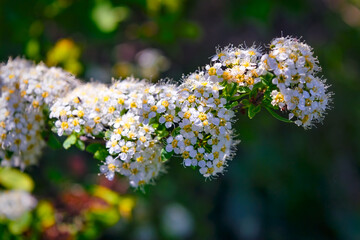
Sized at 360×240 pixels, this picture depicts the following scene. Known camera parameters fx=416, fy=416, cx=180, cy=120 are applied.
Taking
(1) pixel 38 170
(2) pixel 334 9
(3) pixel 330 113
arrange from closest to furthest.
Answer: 1. (1) pixel 38 170
2. (3) pixel 330 113
3. (2) pixel 334 9

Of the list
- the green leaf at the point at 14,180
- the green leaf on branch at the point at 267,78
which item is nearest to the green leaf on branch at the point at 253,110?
the green leaf on branch at the point at 267,78

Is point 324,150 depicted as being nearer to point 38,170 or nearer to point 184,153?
point 38,170

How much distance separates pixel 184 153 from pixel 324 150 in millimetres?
3521

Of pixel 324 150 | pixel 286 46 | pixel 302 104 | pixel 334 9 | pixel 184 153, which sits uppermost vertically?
pixel 334 9

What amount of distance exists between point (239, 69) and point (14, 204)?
1.81m

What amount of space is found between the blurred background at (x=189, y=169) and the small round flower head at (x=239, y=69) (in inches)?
58.5

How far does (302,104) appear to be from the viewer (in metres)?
1.51

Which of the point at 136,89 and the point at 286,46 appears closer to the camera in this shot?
the point at 286,46

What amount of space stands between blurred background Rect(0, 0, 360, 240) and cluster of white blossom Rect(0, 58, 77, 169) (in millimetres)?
1079

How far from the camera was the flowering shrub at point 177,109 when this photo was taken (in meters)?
1.53

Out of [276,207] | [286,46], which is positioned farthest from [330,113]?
[286,46]

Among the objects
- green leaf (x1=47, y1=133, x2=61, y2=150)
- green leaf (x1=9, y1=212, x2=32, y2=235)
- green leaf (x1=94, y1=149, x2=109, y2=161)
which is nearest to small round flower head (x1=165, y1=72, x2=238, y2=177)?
green leaf (x1=94, y1=149, x2=109, y2=161)

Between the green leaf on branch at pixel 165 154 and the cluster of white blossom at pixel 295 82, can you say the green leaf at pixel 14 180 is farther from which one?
the cluster of white blossom at pixel 295 82

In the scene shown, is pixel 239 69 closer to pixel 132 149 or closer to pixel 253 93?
pixel 253 93
